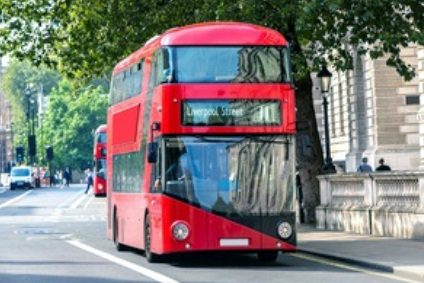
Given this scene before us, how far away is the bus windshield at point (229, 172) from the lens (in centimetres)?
2225

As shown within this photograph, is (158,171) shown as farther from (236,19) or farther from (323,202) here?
(323,202)

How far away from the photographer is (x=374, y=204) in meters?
29.5

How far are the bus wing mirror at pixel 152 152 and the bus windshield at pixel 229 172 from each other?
0.34 meters

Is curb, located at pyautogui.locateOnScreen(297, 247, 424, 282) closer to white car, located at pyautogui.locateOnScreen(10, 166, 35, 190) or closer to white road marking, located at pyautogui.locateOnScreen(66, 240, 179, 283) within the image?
white road marking, located at pyautogui.locateOnScreen(66, 240, 179, 283)

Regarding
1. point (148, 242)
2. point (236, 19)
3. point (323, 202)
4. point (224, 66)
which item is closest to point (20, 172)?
point (323, 202)

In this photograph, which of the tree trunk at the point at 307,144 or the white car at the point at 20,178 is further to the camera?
the white car at the point at 20,178

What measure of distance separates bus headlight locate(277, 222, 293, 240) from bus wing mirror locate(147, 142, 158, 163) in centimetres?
230

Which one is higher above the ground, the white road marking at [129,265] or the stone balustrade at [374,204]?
the stone balustrade at [374,204]

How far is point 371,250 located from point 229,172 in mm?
3798

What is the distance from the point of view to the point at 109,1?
116ft

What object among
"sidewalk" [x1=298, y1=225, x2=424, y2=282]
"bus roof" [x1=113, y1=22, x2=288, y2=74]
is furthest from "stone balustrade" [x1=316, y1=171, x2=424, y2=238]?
"bus roof" [x1=113, y1=22, x2=288, y2=74]

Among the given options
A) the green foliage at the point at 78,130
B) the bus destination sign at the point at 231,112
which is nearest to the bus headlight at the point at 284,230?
the bus destination sign at the point at 231,112

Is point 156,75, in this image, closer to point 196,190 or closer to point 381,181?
point 196,190

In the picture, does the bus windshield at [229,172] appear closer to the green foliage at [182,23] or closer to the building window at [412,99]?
the green foliage at [182,23]
